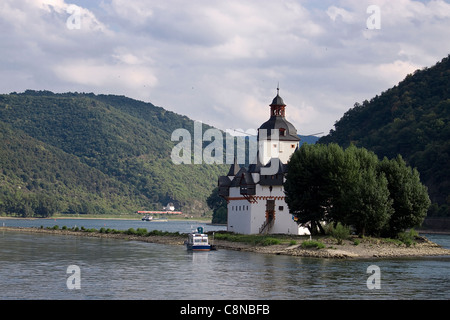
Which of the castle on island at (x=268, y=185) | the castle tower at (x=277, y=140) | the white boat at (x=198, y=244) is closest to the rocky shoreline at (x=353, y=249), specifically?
the white boat at (x=198, y=244)

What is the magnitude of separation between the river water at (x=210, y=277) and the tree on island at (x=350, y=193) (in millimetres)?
9292

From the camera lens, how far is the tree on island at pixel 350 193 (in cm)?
8950

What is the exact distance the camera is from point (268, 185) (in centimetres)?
10031

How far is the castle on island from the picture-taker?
10012 centimetres

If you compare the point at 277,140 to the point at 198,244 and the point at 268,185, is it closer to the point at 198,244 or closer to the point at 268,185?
the point at 268,185

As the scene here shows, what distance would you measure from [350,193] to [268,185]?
1510cm

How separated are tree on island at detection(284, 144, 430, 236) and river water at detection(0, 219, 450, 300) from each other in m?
9.29

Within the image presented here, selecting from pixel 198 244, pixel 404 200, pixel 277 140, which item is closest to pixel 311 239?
pixel 404 200

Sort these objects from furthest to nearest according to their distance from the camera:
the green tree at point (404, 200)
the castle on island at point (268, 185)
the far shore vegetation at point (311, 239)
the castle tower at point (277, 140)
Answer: the castle tower at point (277, 140) < the castle on island at point (268, 185) < the green tree at point (404, 200) < the far shore vegetation at point (311, 239)

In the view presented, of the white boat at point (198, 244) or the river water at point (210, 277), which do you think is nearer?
the river water at point (210, 277)

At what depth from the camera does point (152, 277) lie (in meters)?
61.7

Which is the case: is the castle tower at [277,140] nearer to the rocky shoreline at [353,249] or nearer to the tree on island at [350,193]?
the tree on island at [350,193]
